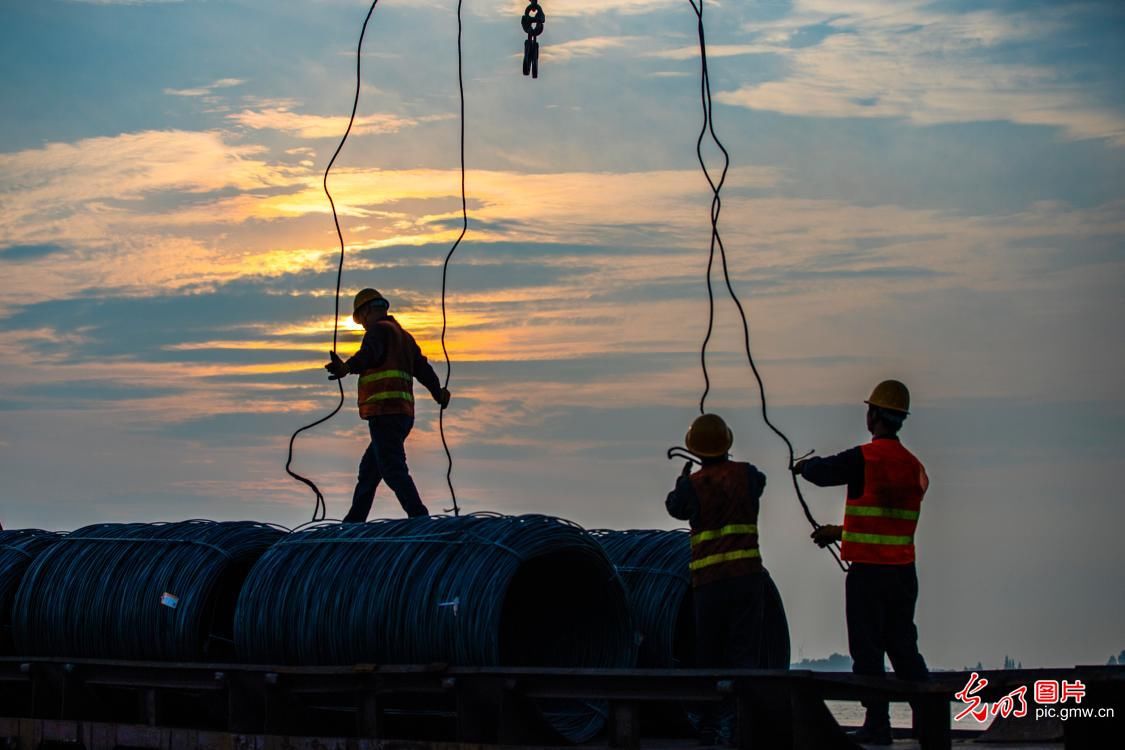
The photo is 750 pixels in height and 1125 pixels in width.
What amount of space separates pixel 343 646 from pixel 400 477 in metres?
3.23

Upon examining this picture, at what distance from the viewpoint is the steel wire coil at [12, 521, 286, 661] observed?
35.5ft

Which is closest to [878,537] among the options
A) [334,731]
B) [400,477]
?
[334,731]

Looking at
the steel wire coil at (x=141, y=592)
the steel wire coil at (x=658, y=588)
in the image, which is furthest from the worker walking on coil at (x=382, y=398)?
→ the steel wire coil at (x=658, y=588)

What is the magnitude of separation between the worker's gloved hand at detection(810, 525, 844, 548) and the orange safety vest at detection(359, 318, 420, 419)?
434 centimetres

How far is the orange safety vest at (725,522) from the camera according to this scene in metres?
9.48

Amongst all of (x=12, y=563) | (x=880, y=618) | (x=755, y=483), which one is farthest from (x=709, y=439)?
(x=12, y=563)

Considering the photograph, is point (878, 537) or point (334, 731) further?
point (334, 731)

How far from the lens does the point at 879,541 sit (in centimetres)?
923

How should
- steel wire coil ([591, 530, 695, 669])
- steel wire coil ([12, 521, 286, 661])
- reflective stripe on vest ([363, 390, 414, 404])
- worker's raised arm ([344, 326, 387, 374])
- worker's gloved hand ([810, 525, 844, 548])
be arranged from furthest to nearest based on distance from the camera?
reflective stripe on vest ([363, 390, 414, 404])
worker's raised arm ([344, 326, 387, 374])
steel wire coil ([591, 530, 695, 669])
steel wire coil ([12, 521, 286, 661])
worker's gloved hand ([810, 525, 844, 548])

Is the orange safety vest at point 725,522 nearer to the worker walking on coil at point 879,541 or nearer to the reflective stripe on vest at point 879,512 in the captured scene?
the worker walking on coil at point 879,541

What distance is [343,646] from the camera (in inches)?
382

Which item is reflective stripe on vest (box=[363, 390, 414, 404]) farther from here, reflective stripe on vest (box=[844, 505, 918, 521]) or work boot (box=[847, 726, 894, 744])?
work boot (box=[847, 726, 894, 744])

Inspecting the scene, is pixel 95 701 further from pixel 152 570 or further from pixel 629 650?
pixel 629 650

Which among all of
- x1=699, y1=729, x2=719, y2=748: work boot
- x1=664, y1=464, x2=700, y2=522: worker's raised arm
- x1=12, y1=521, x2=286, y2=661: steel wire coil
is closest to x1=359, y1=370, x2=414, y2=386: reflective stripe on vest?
x1=12, y1=521, x2=286, y2=661: steel wire coil
